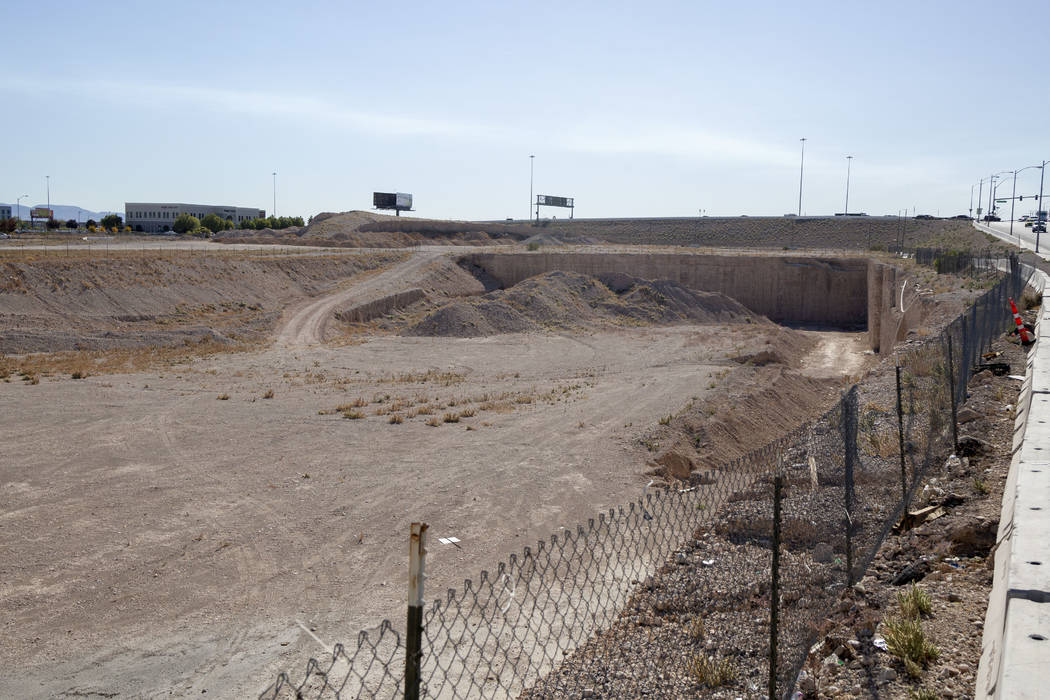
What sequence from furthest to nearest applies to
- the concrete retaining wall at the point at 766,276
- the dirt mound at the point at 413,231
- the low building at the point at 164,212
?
the low building at the point at 164,212
the dirt mound at the point at 413,231
the concrete retaining wall at the point at 766,276

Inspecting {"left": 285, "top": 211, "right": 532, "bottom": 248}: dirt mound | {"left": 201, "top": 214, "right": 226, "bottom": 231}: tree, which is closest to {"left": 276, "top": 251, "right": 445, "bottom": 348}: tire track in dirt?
{"left": 285, "top": 211, "right": 532, "bottom": 248}: dirt mound

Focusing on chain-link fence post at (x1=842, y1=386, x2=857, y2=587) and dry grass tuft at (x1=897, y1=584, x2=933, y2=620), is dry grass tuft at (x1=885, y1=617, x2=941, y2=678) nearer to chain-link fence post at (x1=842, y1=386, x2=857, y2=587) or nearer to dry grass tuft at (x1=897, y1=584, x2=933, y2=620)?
dry grass tuft at (x1=897, y1=584, x2=933, y2=620)

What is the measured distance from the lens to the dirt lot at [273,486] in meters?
11.6

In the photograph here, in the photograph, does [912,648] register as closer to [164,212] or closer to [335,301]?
[335,301]

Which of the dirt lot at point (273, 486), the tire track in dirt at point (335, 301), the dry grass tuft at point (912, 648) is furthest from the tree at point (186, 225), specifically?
the dry grass tuft at point (912, 648)

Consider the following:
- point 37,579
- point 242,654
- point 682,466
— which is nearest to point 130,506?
point 37,579

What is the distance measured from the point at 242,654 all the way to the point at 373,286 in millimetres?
47551

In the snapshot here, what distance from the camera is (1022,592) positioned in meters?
4.88

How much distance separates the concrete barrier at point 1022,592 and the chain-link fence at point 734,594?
131cm

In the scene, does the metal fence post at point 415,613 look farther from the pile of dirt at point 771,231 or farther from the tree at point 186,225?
the tree at point 186,225

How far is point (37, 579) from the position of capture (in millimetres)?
13367

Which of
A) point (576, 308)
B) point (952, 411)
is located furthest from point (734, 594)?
point (576, 308)

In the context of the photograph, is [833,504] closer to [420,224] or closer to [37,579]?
[37,579]

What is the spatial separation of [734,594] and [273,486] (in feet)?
41.0
